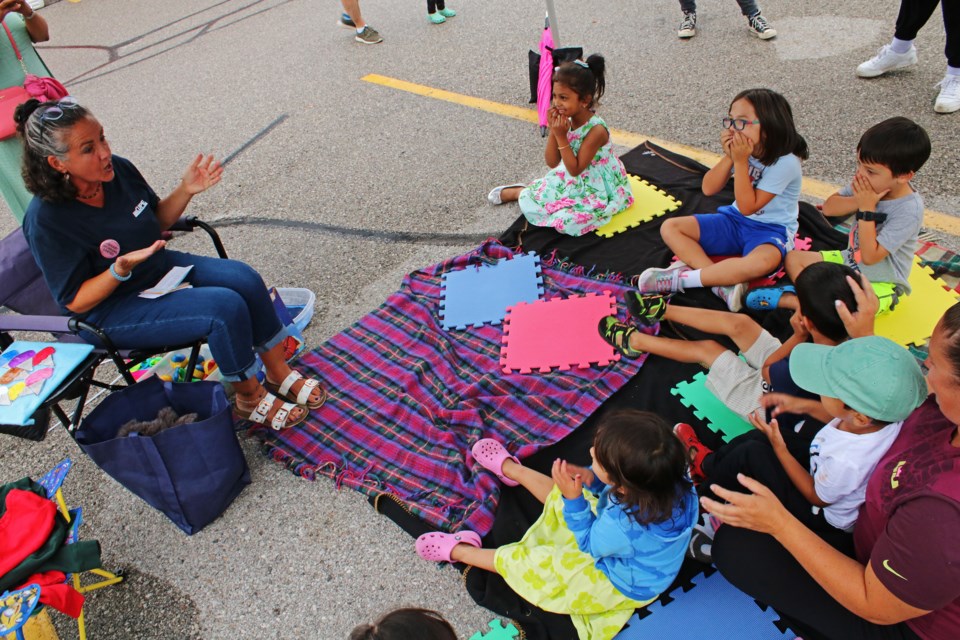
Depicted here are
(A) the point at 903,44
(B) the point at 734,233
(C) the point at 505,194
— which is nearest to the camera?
(B) the point at 734,233

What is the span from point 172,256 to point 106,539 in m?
1.37

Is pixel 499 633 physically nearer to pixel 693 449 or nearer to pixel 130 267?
pixel 693 449

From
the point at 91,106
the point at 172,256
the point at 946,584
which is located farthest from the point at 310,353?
the point at 91,106

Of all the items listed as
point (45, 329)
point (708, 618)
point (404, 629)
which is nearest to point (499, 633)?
point (708, 618)

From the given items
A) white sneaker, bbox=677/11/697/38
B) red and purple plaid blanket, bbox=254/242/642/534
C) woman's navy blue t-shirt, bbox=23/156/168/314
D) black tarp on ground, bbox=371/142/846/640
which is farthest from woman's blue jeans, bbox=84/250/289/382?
white sneaker, bbox=677/11/697/38

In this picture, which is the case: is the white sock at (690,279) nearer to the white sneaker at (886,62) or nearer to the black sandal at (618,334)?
the black sandal at (618,334)

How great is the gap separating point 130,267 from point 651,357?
7.90 ft

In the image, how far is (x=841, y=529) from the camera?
→ 2.04 meters

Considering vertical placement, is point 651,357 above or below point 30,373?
below

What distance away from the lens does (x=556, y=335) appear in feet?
11.0

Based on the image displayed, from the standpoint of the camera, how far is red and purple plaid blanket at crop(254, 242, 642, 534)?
2.79 m

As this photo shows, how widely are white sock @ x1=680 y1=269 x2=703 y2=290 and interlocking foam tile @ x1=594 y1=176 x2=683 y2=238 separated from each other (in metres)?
0.68

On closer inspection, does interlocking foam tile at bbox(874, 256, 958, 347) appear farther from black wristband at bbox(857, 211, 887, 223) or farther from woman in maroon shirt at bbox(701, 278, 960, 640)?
woman in maroon shirt at bbox(701, 278, 960, 640)

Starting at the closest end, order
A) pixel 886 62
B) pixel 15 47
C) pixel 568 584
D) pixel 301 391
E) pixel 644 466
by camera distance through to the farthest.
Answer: pixel 644 466 → pixel 568 584 → pixel 301 391 → pixel 15 47 → pixel 886 62
